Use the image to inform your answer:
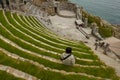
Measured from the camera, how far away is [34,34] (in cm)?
2958

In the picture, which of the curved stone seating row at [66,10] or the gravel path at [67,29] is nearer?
the gravel path at [67,29]

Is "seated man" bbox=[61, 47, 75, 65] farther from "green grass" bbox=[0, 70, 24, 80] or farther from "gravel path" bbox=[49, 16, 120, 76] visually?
"gravel path" bbox=[49, 16, 120, 76]

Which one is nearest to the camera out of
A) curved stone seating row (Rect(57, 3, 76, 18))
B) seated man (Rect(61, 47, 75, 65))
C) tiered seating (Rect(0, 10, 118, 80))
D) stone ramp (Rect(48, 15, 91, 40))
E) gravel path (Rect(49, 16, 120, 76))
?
tiered seating (Rect(0, 10, 118, 80))

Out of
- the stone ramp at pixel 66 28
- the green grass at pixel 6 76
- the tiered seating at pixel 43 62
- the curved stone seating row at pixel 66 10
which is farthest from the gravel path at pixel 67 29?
the green grass at pixel 6 76

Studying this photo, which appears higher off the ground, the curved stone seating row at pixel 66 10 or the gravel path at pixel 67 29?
the curved stone seating row at pixel 66 10

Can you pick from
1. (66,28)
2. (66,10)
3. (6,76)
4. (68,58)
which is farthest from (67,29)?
(6,76)

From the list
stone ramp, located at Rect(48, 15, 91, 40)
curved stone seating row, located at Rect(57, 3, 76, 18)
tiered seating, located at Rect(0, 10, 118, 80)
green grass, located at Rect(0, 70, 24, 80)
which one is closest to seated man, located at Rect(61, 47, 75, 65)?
tiered seating, located at Rect(0, 10, 118, 80)

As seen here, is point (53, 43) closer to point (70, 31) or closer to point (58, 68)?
point (58, 68)

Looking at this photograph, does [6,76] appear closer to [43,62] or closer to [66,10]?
[43,62]

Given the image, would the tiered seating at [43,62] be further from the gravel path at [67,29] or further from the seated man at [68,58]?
the gravel path at [67,29]

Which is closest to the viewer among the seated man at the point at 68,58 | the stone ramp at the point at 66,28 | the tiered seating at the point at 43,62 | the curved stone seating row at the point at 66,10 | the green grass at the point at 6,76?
the green grass at the point at 6,76

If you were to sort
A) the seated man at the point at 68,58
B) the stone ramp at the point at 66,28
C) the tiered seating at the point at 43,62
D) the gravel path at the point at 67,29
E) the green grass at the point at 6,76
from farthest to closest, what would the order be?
the stone ramp at the point at 66,28
the gravel path at the point at 67,29
the seated man at the point at 68,58
the tiered seating at the point at 43,62
the green grass at the point at 6,76

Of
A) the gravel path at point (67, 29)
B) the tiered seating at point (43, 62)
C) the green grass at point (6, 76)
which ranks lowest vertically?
the gravel path at point (67, 29)

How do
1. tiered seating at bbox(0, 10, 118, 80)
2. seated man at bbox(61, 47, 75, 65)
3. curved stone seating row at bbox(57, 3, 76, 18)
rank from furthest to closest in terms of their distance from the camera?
curved stone seating row at bbox(57, 3, 76, 18), seated man at bbox(61, 47, 75, 65), tiered seating at bbox(0, 10, 118, 80)
